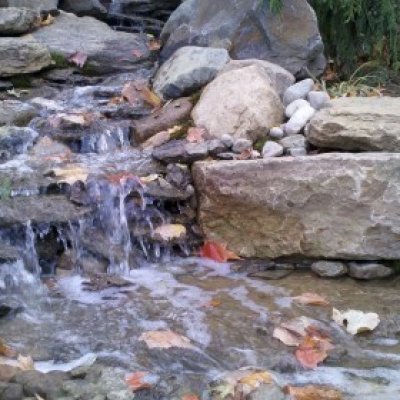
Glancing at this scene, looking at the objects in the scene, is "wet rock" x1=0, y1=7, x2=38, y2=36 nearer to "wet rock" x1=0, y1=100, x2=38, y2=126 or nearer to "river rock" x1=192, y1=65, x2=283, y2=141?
"wet rock" x1=0, y1=100, x2=38, y2=126

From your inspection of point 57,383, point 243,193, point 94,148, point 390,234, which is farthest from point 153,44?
point 57,383

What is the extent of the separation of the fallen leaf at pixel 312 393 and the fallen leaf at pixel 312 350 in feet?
0.77

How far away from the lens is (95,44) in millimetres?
6746

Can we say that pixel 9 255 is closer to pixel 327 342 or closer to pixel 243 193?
pixel 243 193

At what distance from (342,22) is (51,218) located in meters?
3.40

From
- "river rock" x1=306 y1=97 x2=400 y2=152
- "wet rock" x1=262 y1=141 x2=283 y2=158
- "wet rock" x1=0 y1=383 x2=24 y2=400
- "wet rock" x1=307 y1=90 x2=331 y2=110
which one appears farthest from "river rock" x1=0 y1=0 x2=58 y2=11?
"wet rock" x1=0 y1=383 x2=24 y2=400

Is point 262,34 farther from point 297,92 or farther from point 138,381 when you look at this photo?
point 138,381

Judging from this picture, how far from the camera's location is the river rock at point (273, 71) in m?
5.39

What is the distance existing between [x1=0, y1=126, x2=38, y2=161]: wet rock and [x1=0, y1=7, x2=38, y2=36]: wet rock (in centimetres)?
174

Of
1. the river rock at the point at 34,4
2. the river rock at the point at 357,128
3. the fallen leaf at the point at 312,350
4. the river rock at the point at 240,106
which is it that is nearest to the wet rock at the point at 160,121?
the river rock at the point at 240,106

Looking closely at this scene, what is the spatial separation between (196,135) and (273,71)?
3.30ft

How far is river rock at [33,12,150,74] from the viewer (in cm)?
652

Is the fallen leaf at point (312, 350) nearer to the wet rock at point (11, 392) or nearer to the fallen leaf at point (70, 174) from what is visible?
the wet rock at point (11, 392)

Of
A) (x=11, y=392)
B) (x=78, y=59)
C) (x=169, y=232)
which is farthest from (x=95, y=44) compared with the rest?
(x=11, y=392)
